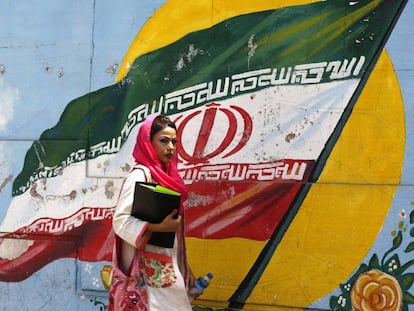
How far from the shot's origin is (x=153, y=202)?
358 cm

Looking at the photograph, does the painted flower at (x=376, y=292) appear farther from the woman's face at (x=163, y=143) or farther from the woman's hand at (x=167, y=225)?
the woman's face at (x=163, y=143)

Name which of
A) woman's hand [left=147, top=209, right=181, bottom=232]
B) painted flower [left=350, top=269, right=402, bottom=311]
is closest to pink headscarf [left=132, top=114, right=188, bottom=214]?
woman's hand [left=147, top=209, right=181, bottom=232]

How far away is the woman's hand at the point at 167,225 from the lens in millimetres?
3623

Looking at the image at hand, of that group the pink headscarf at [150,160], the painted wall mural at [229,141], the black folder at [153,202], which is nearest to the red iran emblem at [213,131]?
the painted wall mural at [229,141]

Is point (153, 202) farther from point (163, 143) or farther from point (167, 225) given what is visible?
point (163, 143)

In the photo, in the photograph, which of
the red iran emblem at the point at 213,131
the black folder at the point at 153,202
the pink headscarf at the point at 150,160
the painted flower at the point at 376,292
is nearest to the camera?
the black folder at the point at 153,202

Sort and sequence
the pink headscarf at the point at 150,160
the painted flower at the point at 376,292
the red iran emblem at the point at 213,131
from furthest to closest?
the red iran emblem at the point at 213,131 → the painted flower at the point at 376,292 → the pink headscarf at the point at 150,160

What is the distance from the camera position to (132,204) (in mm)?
3672

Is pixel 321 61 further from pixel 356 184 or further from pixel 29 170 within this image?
pixel 29 170

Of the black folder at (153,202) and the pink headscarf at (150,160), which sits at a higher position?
the pink headscarf at (150,160)

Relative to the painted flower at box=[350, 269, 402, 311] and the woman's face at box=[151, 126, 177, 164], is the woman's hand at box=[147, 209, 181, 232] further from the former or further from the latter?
the painted flower at box=[350, 269, 402, 311]

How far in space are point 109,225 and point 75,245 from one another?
284mm

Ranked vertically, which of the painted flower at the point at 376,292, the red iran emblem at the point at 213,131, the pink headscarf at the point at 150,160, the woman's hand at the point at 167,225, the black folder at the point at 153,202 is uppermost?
the red iran emblem at the point at 213,131

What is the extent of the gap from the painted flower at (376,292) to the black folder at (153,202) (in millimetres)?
1139
